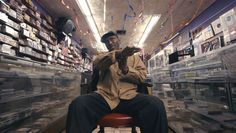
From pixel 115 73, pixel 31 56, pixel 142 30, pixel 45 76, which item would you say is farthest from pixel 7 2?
pixel 142 30

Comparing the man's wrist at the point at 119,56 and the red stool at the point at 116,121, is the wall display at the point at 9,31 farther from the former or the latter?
the red stool at the point at 116,121

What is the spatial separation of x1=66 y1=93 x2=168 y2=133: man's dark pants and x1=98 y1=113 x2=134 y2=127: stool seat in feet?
0.15

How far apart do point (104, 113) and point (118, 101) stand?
143 mm

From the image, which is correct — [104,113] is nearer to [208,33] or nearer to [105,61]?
[105,61]

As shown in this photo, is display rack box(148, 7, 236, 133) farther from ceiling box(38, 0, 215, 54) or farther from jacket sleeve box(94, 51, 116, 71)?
ceiling box(38, 0, 215, 54)

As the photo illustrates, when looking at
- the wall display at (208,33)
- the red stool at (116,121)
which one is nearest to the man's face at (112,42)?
the red stool at (116,121)

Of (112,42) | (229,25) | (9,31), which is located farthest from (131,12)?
(112,42)

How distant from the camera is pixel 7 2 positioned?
276cm

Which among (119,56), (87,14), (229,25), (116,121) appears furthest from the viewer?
(87,14)

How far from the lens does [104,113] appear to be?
1310 mm

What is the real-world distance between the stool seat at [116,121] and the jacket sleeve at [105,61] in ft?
1.35

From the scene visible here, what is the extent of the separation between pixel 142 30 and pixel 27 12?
4021 mm

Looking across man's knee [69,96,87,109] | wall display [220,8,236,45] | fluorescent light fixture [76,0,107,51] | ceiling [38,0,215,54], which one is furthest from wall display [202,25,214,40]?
man's knee [69,96,87,109]

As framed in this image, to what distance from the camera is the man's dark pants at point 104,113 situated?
1.18 metres
